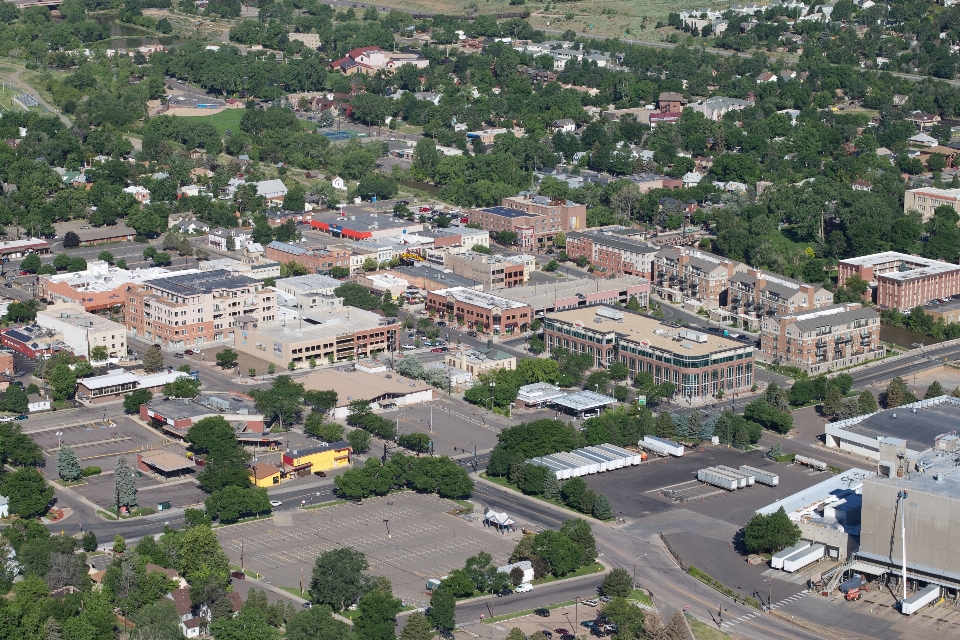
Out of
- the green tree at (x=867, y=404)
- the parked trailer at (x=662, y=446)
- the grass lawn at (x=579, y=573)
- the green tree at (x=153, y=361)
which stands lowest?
the grass lawn at (x=579, y=573)

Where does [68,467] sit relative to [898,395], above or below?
above

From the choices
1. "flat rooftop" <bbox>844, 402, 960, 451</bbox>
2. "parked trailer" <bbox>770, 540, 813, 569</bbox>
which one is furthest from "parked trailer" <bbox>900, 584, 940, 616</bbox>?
"flat rooftop" <bbox>844, 402, 960, 451</bbox>

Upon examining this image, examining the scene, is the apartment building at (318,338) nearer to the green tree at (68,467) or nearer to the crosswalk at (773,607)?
the green tree at (68,467)

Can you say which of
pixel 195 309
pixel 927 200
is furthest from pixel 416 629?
pixel 927 200

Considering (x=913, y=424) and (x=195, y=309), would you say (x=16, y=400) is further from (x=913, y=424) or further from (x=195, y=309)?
(x=913, y=424)

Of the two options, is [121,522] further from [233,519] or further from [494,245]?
[494,245]

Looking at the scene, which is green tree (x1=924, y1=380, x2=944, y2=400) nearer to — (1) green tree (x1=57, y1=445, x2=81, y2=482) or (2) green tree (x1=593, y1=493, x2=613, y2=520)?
(2) green tree (x1=593, y1=493, x2=613, y2=520)

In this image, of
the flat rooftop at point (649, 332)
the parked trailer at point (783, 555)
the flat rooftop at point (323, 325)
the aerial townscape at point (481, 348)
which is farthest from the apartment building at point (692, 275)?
the parked trailer at point (783, 555)
